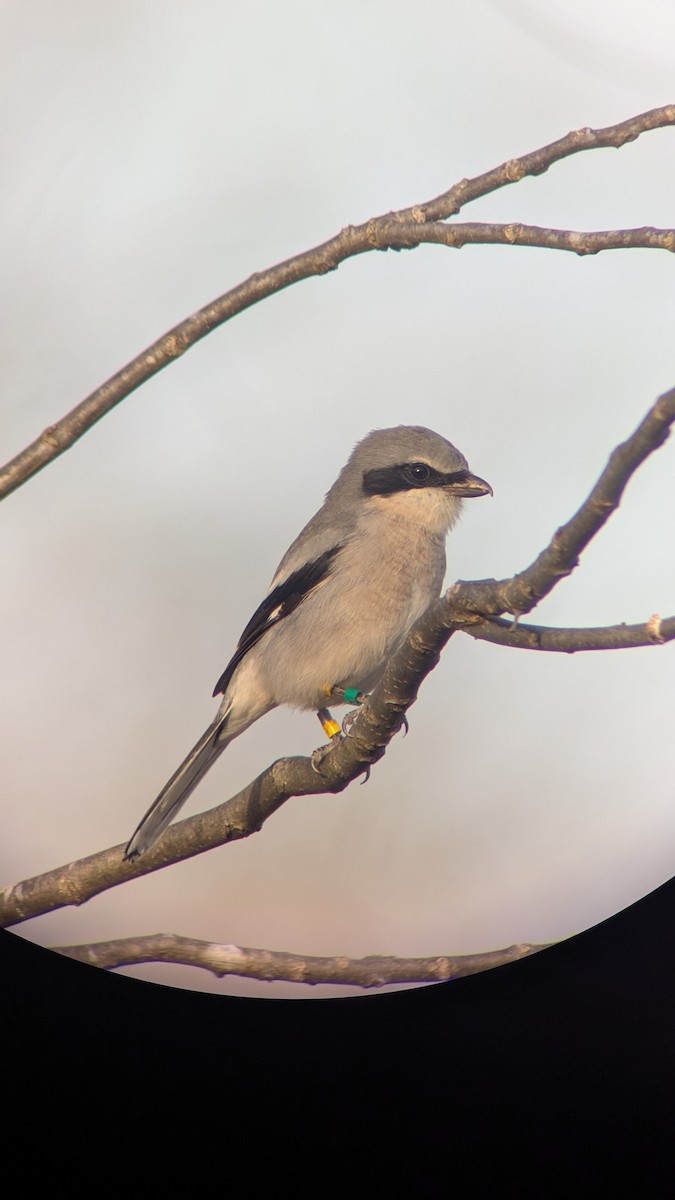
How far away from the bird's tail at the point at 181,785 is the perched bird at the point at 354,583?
0.07 ft

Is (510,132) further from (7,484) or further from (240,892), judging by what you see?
(240,892)

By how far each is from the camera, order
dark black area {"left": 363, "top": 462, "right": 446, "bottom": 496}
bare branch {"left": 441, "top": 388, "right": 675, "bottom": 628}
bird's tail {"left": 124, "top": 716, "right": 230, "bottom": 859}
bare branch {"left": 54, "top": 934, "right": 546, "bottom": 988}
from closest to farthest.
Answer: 1. bare branch {"left": 441, "top": 388, "right": 675, "bottom": 628}
2. bird's tail {"left": 124, "top": 716, "right": 230, "bottom": 859}
3. bare branch {"left": 54, "top": 934, "right": 546, "bottom": 988}
4. dark black area {"left": 363, "top": 462, "right": 446, "bottom": 496}

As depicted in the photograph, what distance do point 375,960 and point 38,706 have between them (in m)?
0.66

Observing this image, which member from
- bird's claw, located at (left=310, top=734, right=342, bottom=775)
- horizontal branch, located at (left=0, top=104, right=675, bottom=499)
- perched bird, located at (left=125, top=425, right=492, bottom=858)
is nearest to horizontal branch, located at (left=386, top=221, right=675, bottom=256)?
horizontal branch, located at (left=0, top=104, right=675, bottom=499)

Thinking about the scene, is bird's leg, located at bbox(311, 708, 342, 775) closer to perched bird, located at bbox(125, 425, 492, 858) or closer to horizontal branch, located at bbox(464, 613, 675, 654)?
perched bird, located at bbox(125, 425, 492, 858)

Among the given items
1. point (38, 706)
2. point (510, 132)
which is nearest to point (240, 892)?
point (38, 706)

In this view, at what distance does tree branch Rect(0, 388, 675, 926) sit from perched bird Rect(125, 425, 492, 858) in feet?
0.21

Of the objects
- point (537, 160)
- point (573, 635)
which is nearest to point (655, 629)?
point (573, 635)

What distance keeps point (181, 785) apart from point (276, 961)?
356 millimetres

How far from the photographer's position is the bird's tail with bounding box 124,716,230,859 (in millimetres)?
1378

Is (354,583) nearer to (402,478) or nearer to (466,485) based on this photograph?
(402,478)

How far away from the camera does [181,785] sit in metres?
1.38

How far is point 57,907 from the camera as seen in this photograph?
1469 mm

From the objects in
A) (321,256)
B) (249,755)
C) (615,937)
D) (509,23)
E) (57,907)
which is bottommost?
(615,937)
